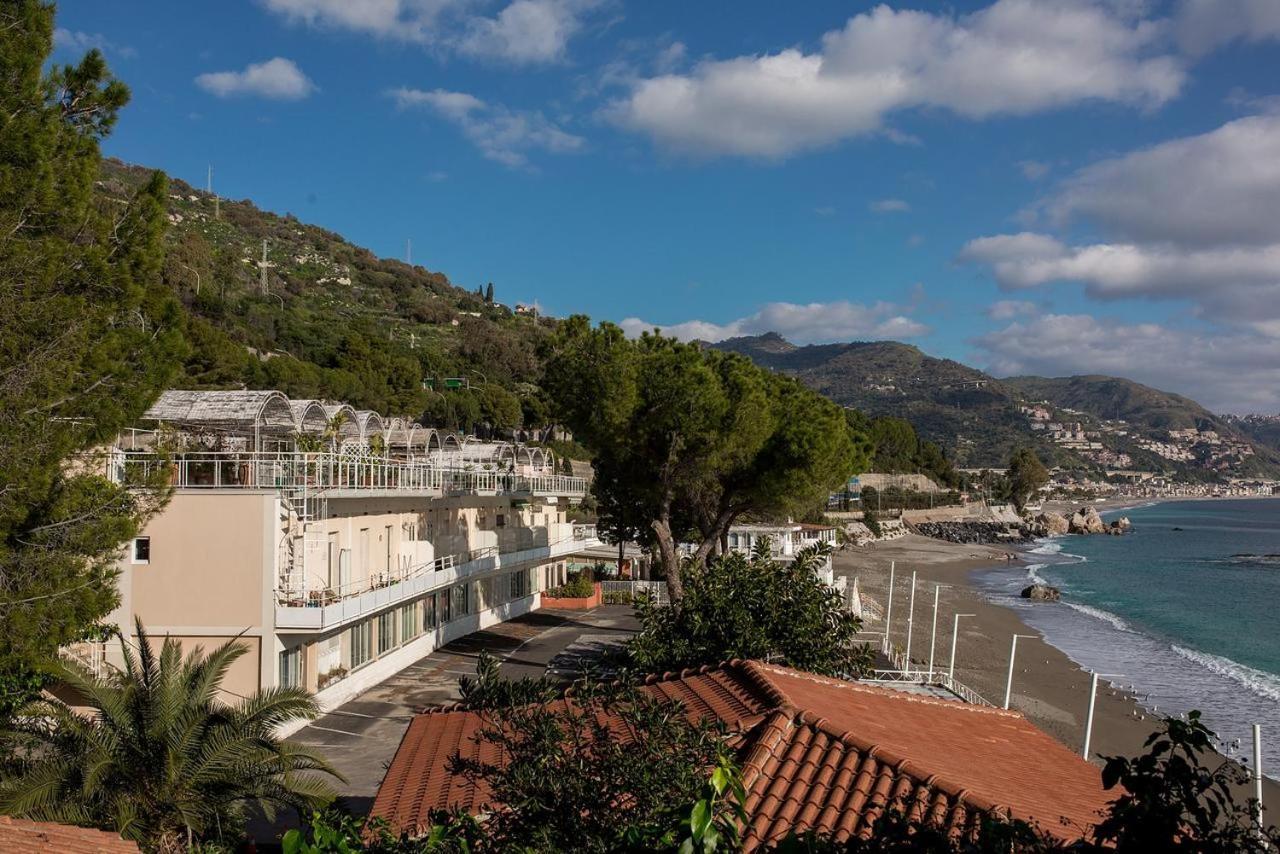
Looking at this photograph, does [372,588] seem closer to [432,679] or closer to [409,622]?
[432,679]

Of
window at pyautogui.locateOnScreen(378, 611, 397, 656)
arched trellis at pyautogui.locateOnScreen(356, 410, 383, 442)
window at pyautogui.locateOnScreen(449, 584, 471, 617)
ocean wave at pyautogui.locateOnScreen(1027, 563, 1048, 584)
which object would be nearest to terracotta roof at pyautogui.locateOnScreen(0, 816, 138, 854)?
window at pyautogui.locateOnScreen(378, 611, 397, 656)

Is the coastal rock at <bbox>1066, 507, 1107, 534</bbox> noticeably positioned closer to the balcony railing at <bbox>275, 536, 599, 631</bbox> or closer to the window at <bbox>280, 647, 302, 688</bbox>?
the balcony railing at <bbox>275, 536, 599, 631</bbox>

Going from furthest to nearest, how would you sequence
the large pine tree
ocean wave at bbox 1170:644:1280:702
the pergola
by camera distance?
1. ocean wave at bbox 1170:644:1280:702
2. the pergola
3. the large pine tree

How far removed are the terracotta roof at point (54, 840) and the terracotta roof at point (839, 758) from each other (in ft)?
7.45

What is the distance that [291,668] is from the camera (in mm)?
17844

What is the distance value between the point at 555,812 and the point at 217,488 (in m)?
14.1

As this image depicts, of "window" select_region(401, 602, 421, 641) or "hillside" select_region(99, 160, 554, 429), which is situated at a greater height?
"hillside" select_region(99, 160, 554, 429)

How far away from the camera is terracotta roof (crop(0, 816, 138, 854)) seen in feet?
26.3

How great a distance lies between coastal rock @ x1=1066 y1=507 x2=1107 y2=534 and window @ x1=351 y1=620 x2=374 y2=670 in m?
121

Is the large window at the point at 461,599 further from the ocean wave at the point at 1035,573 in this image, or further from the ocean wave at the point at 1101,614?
the ocean wave at the point at 1035,573

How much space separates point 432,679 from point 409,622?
2.33 meters

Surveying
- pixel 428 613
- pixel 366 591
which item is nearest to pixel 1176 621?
pixel 428 613

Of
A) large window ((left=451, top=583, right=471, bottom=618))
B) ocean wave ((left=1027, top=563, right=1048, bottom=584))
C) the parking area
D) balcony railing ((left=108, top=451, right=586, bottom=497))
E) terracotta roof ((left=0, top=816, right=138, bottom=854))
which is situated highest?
balcony railing ((left=108, top=451, right=586, bottom=497))

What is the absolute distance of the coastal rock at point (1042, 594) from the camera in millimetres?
53375
